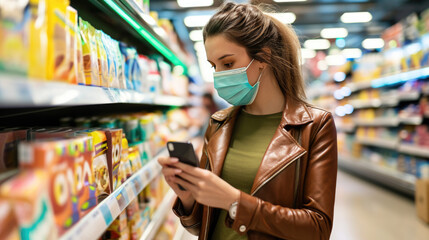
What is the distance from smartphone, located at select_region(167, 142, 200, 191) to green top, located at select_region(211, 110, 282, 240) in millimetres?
299

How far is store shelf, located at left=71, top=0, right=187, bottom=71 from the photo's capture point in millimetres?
1695

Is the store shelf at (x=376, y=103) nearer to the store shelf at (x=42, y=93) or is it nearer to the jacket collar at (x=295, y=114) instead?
the jacket collar at (x=295, y=114)

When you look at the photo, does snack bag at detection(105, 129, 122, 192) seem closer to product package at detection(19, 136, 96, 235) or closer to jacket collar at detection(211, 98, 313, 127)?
product package at detection(19, 136, 96, 235)

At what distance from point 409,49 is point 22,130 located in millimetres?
5153

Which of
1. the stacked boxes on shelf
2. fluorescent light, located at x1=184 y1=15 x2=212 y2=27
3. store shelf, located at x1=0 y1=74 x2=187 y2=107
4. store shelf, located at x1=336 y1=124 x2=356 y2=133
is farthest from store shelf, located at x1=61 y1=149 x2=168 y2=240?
store shelf, located at x1=336 y1=124 x2=356 y2=133

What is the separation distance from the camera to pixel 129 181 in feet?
4.56

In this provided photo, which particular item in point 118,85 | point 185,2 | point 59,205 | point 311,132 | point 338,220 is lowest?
point 338,220

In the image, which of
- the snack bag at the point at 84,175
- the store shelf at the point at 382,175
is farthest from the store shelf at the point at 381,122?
the snack bag at the point at 84,175

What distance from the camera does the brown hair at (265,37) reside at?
4.22ft

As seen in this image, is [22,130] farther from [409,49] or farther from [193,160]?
[409,49]

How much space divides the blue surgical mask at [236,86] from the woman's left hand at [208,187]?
0.48 m

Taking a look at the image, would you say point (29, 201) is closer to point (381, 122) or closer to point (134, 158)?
point (134, 158)

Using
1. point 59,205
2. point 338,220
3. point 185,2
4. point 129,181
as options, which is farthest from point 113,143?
point 185,2

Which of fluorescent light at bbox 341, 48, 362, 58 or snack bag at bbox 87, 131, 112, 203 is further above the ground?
fluorescent light at bbox 341, 48, 362, 58
